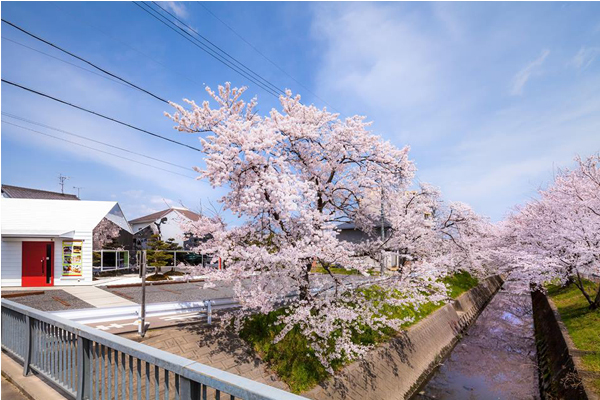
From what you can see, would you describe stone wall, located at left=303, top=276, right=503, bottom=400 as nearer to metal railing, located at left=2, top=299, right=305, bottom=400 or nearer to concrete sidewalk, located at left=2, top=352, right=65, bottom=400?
metal railing, located at left=2, top=299, right=305, bottom=400

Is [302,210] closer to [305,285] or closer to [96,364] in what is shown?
[305,285]

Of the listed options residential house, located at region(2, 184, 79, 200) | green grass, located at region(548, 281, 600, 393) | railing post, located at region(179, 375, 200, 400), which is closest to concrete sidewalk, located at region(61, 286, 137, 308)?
railing post, located at region(179, 375, 200, 400)

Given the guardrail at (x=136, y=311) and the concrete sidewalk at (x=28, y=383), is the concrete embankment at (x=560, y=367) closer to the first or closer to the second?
the guardrail at (x=136, y=311)

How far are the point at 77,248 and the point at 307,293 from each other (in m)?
17.0

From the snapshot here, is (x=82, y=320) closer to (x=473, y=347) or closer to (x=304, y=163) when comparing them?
(x=304, y=163)

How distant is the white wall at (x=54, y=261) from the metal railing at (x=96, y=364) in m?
14.7

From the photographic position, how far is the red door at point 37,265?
61.4ft

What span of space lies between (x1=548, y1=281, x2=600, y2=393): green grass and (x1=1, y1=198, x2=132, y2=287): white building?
23607 mm

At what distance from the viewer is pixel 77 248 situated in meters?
19.7

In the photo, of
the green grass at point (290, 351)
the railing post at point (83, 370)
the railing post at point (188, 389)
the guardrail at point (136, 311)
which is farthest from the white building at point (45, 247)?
the railing post at point (188, 389)

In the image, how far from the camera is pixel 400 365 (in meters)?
11.8

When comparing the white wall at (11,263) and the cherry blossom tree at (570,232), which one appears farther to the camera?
the white wall at (11,263)

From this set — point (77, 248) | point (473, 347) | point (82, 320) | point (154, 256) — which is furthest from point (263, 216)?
point (154, 256)

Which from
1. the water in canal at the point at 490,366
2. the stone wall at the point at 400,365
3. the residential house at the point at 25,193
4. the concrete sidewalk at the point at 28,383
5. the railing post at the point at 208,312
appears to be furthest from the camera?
the residential house at the point at 25,193
